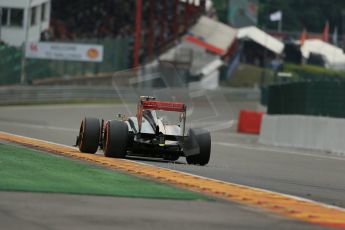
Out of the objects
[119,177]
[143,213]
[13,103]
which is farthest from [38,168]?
[13,103]

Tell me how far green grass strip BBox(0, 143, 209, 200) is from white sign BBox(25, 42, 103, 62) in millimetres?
51111

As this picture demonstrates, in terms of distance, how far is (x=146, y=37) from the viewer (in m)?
81.9

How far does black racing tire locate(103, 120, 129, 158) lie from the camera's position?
54.1ft

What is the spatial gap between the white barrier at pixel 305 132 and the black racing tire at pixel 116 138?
1141 cm

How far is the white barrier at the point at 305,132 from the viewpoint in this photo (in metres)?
27.0

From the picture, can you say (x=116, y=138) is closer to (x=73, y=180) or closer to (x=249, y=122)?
(x=73, y=180)

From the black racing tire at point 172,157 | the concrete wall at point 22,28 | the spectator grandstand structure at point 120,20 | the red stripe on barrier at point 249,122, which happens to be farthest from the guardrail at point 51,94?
the black racing tire at point 172,157

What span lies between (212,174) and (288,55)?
9293cm

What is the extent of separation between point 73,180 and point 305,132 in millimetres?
18788

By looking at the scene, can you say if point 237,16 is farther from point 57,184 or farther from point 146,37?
point 57,184

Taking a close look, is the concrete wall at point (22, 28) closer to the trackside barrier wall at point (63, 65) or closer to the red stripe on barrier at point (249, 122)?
the trackside barrier wall at point (63, 65)

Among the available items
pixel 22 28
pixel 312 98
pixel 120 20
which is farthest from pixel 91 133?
pixel 120 20

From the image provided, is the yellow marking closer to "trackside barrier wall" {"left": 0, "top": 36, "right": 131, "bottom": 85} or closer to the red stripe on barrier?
the red stripe on barrier

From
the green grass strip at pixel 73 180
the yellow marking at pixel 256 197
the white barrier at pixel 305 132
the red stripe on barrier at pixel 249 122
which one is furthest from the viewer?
the red stripe on barrier at pixel 249 122
